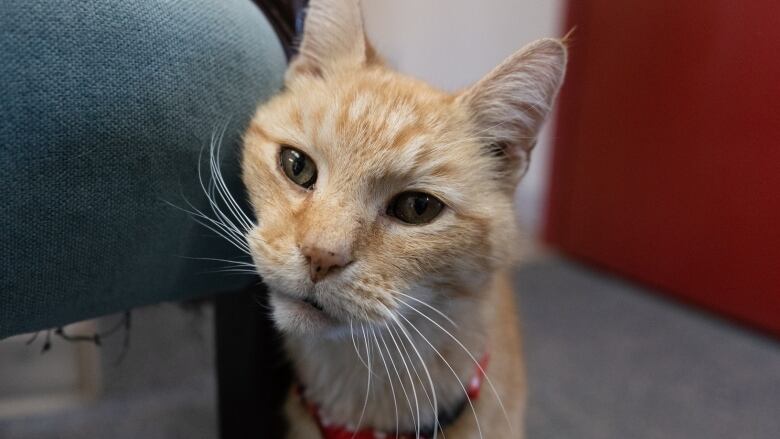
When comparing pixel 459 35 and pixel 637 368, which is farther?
pixel 459 35

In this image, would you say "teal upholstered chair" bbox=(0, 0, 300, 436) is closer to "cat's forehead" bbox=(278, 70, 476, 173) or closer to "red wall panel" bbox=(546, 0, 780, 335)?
"cat's forehead" bbox=(278, 70, 476, 173)

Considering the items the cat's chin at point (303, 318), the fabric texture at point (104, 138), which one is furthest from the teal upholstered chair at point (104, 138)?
the cat's chin at point (303, 318)

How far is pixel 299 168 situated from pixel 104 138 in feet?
0.75

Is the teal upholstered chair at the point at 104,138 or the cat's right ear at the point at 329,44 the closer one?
the teal upholstered chair at the point at 104,138

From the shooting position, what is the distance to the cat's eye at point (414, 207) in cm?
75

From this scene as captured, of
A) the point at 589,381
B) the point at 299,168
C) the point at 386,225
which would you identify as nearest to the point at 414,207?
the point at 386,225

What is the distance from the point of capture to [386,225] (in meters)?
0.73

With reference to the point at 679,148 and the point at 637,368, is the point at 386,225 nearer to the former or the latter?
the point at 637,368

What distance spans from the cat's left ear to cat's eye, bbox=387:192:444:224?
0.43ft

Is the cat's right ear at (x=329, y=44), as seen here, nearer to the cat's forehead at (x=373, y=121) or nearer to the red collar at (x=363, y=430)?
the cat's forehead at (x=373, y=121)

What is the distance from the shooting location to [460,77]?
220cm

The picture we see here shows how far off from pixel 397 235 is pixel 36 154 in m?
0.37

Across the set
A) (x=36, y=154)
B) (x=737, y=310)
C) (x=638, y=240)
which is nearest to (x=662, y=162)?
(x=638, y=240)

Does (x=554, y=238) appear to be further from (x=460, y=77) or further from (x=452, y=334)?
(x=452, y=334)
